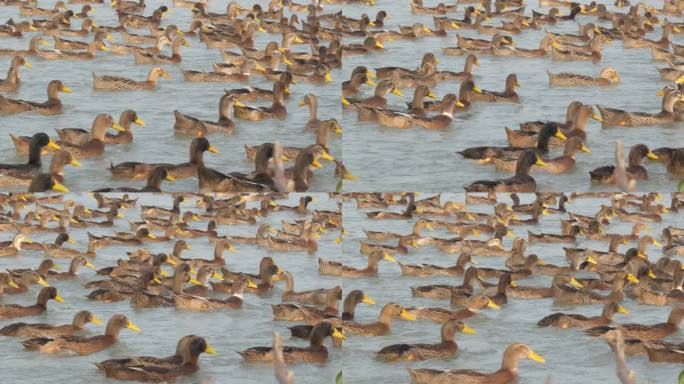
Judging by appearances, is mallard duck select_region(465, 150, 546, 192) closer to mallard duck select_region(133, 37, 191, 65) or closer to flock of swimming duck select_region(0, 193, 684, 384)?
flock of swimming duck select_region(0, 193, 684, 384)

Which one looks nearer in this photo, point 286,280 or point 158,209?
point 286,280

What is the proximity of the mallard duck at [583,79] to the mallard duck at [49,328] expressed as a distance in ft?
31.0

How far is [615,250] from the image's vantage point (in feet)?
73.2

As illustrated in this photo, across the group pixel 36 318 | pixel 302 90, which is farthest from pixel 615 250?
pixel 36 318

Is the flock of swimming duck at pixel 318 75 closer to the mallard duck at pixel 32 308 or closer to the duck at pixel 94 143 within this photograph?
the duck at pixel 94 143

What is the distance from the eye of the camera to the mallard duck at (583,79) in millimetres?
23344

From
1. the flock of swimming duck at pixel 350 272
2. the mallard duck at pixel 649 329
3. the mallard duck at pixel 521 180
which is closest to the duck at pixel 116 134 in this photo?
the flock of swimming duck at pixel 350 272

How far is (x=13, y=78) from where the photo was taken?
916 inches

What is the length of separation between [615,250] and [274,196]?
18.2 ft

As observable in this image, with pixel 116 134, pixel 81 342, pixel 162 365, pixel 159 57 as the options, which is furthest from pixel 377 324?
pixel 159 57

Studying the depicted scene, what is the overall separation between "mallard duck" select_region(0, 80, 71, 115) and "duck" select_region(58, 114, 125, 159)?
7.25 feet

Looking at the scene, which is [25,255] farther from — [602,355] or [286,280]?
[602,355]

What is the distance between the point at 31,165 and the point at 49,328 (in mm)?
1875

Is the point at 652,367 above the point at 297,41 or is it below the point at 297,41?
below
